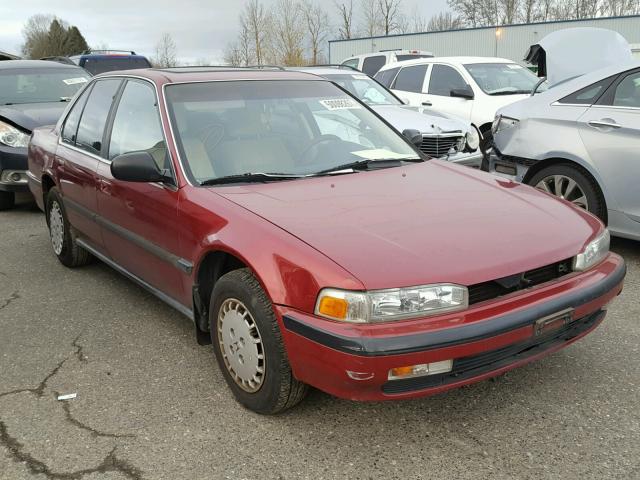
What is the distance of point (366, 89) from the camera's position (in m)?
7.90

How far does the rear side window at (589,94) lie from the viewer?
4781 millimetres

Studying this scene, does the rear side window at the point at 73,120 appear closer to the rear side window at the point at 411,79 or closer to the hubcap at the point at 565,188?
the hubcap at the point at 565,188

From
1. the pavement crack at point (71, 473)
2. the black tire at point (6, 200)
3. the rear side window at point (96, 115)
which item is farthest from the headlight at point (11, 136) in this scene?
the pavement crack at point (71, 473)

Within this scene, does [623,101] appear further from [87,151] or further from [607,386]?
[87,151]

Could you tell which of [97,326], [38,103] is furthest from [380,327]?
[38,103]

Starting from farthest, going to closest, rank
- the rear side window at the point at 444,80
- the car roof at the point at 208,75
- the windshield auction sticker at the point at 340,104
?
1. the rear side window at the point at 444,80
2. the windshield auction sticker at the point at 340,104
3. the car roof at the point at 208,75

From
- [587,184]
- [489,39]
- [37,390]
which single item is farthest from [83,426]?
[489,39]

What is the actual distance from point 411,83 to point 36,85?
5.65m

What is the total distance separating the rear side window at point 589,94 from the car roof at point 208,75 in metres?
2.32

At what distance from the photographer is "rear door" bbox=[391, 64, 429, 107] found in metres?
9.53

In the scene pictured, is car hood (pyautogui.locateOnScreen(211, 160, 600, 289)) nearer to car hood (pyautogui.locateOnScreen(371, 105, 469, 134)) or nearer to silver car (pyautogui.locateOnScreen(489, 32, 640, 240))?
silver car (pyautogui.locateOnScreen(489, 32, 640, 240))

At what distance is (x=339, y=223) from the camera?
2.55m

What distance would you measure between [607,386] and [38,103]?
292 inches

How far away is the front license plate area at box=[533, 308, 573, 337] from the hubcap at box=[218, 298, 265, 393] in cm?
114
